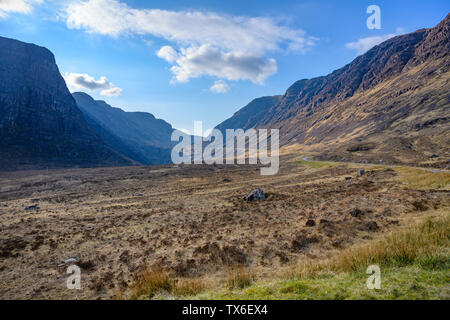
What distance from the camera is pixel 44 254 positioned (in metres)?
11.5

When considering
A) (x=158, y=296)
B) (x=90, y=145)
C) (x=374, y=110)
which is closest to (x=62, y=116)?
(x=90, y=145)

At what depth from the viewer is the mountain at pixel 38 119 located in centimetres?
9781

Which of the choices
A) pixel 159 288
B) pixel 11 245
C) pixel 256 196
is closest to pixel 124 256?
pixel 159 288

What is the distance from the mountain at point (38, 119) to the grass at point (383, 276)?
4416 inches

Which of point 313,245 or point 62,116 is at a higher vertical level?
point 62,116

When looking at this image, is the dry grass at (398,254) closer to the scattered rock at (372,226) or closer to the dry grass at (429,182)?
the scattered rock at (372,226)

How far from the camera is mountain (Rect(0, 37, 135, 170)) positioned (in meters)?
97.8

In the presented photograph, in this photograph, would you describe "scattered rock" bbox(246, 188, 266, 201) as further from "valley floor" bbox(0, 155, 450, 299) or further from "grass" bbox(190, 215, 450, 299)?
"grass" bbox(190, 215, 450, 299)

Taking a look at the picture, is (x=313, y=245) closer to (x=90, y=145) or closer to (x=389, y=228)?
(x=389, y=228)

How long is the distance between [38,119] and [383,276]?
15729 centimetres

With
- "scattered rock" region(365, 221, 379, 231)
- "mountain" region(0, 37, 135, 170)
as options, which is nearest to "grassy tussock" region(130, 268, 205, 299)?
"scattered rock" region(365, 221, 379, 231)

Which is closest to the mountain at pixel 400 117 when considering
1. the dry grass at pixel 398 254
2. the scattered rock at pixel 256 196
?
the scattered rock at pixel 256 196

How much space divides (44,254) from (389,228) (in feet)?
60.8
